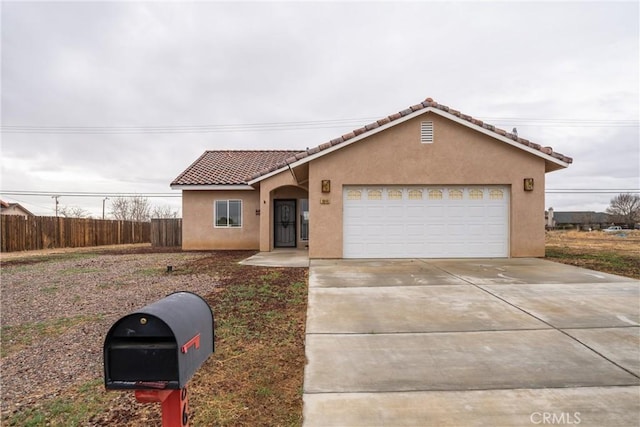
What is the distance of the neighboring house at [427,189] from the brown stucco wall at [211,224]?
5.75 meters

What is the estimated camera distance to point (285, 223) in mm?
17172

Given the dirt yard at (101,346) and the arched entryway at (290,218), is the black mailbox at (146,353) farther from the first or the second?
the arched entryway at (290,218)

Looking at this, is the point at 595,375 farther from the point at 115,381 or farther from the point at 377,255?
the point at 377,255

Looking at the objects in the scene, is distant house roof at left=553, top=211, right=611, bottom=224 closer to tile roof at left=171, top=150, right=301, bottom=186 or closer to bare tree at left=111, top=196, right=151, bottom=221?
tile roof at left=171, top=150, right=301, bottom=186

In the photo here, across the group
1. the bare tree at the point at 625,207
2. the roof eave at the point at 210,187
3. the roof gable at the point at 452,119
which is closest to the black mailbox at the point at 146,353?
the roof gable at the point at 452,119

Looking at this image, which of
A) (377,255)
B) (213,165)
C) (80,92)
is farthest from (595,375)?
(80,92)

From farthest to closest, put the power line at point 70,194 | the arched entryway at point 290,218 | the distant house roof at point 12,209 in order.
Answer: the power line at point 70,194
the distant house roof at point 12,209
the arched entryway at point 290,218

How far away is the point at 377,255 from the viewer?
11633mm

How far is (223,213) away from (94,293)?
9.54 m

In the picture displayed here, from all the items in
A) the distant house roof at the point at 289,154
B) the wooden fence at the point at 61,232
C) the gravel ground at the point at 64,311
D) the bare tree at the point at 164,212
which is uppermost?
the distant house roof at the point at 289,154

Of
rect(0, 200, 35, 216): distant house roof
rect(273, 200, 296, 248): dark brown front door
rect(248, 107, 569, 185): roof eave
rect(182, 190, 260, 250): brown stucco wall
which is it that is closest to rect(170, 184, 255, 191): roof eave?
rect(182, 190, 260, 250): brown stucco wall

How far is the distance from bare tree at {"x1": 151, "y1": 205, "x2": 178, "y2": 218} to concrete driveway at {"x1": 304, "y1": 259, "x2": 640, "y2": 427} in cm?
4839

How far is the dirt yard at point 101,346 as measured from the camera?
2.96 metres

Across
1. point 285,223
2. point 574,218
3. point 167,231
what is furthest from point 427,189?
point 574,218
